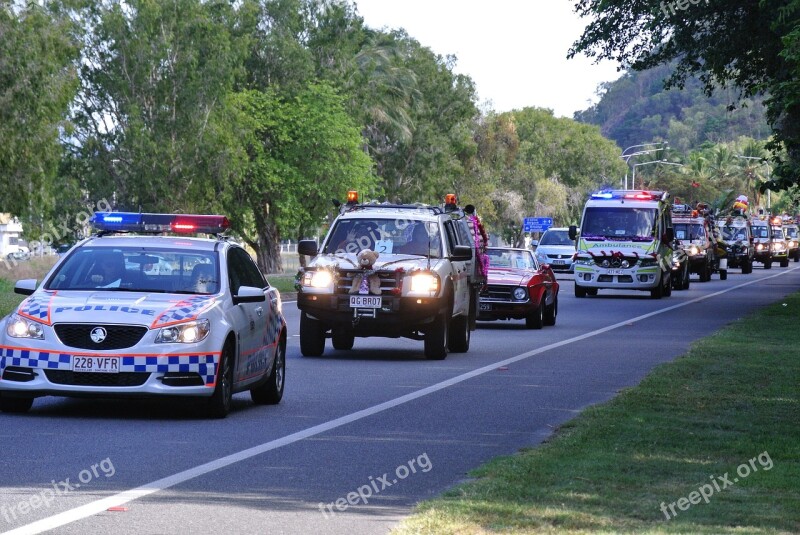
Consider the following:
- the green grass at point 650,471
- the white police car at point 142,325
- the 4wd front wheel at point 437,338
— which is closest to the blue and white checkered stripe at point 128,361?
the white police car at point 142,325

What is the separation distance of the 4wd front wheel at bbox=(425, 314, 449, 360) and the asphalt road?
0.20 m

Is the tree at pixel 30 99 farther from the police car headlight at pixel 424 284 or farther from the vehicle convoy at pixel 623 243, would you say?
the police car headlight at pixel 424 284

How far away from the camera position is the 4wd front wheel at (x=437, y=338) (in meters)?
20.1

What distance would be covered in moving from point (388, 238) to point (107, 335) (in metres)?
8.55

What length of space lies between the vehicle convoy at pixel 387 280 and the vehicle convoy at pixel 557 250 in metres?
39.5

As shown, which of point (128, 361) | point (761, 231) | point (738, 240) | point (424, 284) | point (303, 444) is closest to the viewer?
point (303, 444)

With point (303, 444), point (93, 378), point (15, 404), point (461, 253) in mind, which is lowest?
point (303, 444)

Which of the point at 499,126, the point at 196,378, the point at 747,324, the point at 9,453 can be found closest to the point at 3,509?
the point at 9,453

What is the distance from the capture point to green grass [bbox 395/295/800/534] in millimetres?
8125

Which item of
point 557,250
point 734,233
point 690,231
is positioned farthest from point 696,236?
point 734,233

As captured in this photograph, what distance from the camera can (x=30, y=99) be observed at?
38.2 metres

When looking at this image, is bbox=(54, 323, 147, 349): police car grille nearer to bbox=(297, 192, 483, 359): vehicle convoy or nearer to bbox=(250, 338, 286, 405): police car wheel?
bbox=(250, 338, 286, 405): police car wheel

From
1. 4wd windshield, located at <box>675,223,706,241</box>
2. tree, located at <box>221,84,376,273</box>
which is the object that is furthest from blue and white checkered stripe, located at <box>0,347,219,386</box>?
tree, located at <box>221,84,376,273</box>

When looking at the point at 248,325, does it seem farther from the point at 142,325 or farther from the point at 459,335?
the point at 459,335
